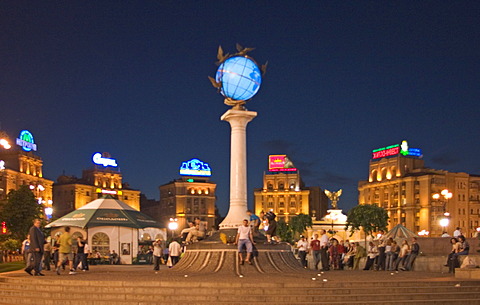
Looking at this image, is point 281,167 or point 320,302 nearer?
point 320,302

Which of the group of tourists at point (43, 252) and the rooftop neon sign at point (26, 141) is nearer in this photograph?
the group of tourists at point (43, 252)

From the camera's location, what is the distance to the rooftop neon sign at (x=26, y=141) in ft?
351

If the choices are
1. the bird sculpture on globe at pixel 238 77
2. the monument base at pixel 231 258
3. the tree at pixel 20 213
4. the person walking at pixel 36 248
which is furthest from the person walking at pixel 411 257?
the tree at pixel 20 213

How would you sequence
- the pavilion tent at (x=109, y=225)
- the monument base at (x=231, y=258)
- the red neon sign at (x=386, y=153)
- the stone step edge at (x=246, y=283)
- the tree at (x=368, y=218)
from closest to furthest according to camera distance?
the stone step edge at (x=246, y=283), the monument base at (x=231, y=258), the pavilion tent at (x=109, y=225), the tree at (x=368, y=218), the red neon sign at (x=386, y=153)

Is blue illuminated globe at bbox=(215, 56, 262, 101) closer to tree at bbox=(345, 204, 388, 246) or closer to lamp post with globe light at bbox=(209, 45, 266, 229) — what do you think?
lamp post with globe light at bbox=(209, 45, 266, 229)

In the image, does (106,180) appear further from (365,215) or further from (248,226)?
(248,226)

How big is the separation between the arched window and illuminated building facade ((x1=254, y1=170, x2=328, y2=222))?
102270mm

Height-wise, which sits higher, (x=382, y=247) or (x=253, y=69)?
(x=253, y=69)

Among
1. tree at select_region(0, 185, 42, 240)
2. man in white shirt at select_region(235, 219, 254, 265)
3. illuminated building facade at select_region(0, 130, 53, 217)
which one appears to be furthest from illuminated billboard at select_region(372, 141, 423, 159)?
man in white shirt at select_region(235, 219, 254, 265)

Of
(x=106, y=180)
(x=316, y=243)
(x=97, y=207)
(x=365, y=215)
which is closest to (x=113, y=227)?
(x=97, y=207)

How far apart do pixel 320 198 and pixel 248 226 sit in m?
138

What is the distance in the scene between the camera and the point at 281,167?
14825 centimetres

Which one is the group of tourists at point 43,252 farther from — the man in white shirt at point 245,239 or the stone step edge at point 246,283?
the man in white shirt at point 245,239

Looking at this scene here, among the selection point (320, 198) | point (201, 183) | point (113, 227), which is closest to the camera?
point (113, 227)
